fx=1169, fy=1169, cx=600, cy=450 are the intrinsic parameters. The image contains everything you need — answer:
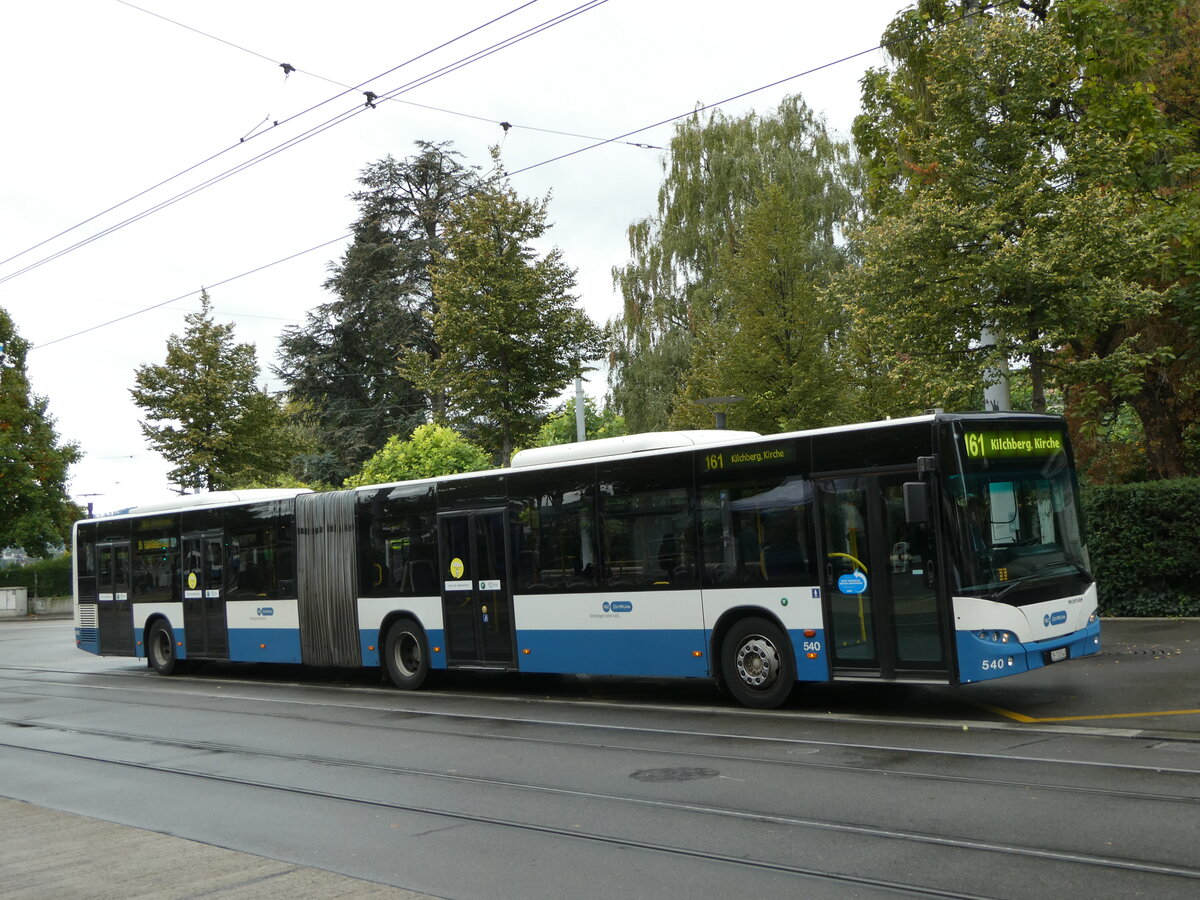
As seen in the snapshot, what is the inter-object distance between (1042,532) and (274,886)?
8.29 m

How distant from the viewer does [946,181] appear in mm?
18766

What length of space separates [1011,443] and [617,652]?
17.0ft

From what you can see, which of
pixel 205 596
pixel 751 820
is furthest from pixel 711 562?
pixel 205 596

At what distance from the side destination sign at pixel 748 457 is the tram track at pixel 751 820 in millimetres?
4761

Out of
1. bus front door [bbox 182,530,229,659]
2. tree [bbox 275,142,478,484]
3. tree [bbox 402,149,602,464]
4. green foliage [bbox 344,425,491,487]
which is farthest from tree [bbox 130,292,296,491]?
bus front door [bbox 182,530,229,659]

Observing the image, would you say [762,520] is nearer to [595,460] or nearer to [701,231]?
[595,460]

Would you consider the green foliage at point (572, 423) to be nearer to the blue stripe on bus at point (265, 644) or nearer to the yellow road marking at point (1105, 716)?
the blue stripe on bus at point (265, 644)

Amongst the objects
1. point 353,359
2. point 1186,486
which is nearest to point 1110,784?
point 1186,486

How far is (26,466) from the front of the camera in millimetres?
53656

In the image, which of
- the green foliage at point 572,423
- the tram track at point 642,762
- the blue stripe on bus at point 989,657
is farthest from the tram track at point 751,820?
the green foliage at point 572,423

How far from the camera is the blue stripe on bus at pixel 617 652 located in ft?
43.4

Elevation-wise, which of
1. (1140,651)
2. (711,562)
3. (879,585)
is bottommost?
(1140,651)

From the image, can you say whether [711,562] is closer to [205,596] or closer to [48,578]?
[205,596]

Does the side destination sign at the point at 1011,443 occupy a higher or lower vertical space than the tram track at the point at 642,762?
higher
